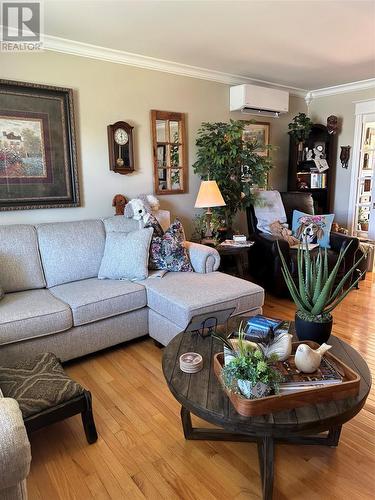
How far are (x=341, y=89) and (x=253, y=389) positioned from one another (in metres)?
4.42

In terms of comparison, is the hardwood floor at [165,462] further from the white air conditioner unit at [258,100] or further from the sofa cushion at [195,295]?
the white air conditioner unit at [258,100]

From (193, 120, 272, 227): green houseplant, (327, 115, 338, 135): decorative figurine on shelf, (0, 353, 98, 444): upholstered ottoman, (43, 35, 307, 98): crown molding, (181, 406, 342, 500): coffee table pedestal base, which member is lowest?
(181, 406, 342, 500): coffee table pedestal base

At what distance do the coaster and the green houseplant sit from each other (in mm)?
2318

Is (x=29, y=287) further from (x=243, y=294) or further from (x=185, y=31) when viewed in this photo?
(x=185, y=31)

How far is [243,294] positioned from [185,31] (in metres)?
2.02

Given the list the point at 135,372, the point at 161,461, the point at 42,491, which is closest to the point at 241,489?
the point at 161,461

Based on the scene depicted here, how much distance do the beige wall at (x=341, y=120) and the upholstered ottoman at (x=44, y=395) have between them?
4.19m

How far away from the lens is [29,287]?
8.32 ft

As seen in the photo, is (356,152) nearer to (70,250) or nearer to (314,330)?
→ (314,330)

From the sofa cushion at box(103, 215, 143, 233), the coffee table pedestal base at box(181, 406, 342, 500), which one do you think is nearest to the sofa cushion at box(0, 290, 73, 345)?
the sofa cushion at box(103, 215, 143, 233)

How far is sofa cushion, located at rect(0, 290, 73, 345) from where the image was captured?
6.59 feet

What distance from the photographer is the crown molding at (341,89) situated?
13.5ft

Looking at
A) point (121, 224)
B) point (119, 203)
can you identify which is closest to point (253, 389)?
point (121, 224)

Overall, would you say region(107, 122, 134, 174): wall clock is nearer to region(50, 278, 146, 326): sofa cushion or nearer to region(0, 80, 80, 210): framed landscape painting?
region(0, 80, 80, 210): framed landscape painting
